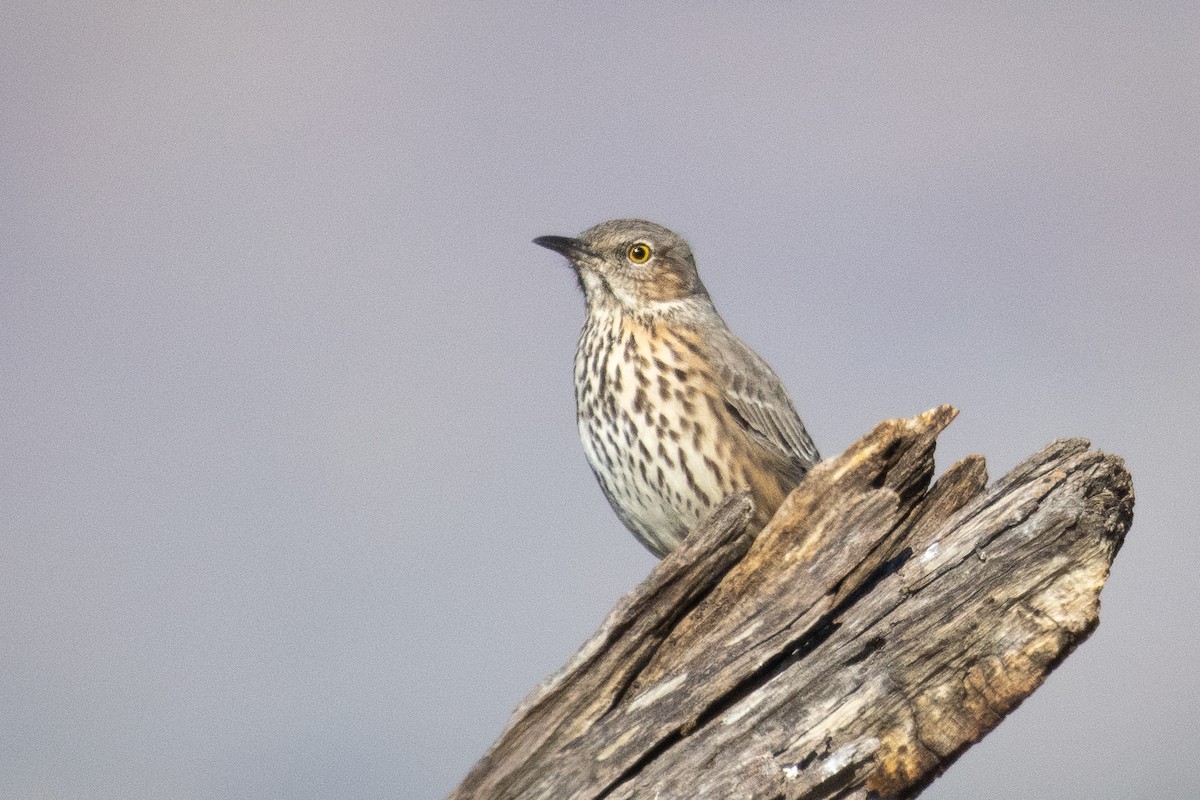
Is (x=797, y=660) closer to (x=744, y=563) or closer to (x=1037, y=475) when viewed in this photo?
(x=744, y=563)


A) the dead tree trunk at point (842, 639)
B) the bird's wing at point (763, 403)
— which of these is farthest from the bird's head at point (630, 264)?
the dead tree trunk at point (842, 639)

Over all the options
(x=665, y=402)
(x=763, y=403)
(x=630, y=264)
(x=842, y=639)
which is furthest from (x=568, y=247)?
(x=842, y=639)

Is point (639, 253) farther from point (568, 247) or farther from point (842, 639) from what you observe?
point (842, 639)

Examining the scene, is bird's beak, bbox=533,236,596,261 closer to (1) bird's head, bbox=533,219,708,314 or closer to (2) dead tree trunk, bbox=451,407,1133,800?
(1) bird's head, bbox=533,219,708,314

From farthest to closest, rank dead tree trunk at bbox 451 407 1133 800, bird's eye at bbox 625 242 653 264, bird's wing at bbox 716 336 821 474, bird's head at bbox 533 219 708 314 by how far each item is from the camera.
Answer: bird's eye at bbox 625 242 653 264, bird's head at bbox 533 219 708 314, bird's wing at bbox 716 336 821 474, dead tree trunk at bbox 451 407 1133 800

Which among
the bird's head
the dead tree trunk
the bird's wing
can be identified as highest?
the bird's head

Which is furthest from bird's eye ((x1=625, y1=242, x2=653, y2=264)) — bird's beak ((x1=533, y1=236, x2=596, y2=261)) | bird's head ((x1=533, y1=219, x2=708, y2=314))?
bird's beak ((x1=533, y1=236, x2=596, y2=261))

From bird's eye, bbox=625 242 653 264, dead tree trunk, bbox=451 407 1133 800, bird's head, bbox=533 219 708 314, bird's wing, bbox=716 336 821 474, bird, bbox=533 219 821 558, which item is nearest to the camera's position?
dead tree trunk, bbox=451 407 1133 800
